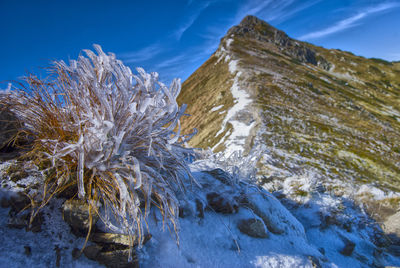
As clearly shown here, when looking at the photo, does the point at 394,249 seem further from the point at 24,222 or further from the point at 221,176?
the point at 24,222

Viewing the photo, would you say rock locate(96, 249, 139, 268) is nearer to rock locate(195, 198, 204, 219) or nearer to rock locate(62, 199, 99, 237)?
rock locate(62, 199, 99, 237)

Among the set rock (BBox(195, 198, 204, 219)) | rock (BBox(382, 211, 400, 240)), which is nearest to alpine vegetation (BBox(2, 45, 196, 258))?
rock (BBox(195, 198, 204, 219))

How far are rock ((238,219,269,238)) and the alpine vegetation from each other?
95 centimetres

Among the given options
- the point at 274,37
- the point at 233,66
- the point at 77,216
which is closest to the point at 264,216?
the point at 77,216

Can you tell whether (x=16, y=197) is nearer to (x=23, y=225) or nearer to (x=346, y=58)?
(x=23, y=225)

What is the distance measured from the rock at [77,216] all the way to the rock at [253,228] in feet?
5.26

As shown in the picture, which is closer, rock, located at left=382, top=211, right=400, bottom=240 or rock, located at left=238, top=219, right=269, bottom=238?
rock, located at left=238, top=219, right=269, bottom=238

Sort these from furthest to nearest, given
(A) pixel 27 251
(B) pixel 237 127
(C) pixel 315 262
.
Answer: (B) pixel 237 127 → (C) pixel 315 262 → (A) pixel 27 251

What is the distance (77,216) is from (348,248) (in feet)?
13.9

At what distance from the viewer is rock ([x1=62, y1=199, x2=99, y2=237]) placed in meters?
1.63

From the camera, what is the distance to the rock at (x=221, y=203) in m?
2.59

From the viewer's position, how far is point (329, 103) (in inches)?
746

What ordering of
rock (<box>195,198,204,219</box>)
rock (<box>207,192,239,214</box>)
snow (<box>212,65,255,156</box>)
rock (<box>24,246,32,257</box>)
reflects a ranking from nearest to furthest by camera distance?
rock (<box>24,246,32,257</box>) → rock (<box>195,198,204,219</box>) → rock (<box>207,192,239,214</box>) → snow (<box>212,65,255,156</box>)

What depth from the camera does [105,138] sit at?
65.0 inches
